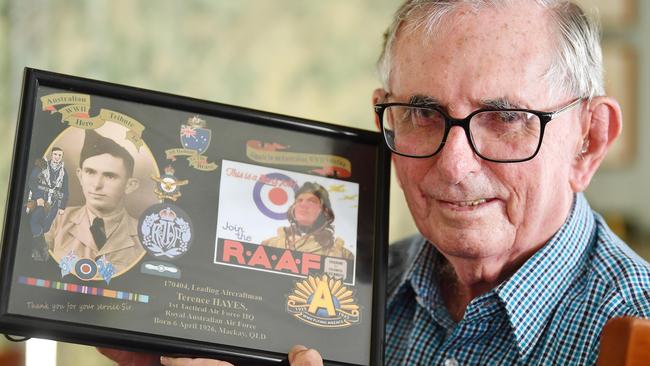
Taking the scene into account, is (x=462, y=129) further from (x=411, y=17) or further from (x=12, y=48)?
(x=12, y=48)

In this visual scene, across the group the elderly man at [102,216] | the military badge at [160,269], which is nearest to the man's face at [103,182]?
the elderly man at [102,216]

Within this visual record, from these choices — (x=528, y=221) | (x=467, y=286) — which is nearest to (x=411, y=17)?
(x=528, y=221)

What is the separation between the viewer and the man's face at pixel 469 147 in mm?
1473

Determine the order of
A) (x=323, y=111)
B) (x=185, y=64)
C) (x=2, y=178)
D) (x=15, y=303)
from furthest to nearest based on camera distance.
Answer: (x=323, y=111) → (x=185, y=64) → (x=2, y=178) → (x=15, y=303)

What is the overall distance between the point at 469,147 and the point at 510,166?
0.08 m

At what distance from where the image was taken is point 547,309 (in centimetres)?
157

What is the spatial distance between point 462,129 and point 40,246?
74 centimetres

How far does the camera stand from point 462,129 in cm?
148

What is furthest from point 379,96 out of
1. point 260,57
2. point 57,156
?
point 260,57

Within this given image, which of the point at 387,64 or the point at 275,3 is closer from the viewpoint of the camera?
the point at 387,64

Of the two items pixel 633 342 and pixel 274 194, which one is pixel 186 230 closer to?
pixel 274 194

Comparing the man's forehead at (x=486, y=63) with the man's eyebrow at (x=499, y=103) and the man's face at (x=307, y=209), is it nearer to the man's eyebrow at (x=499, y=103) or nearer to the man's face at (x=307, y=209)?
the man's eyebrow at (x=499, y=103)

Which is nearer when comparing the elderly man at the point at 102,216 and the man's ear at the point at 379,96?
the elderly man at the point at 102,216

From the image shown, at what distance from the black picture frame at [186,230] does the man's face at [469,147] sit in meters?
0.13
